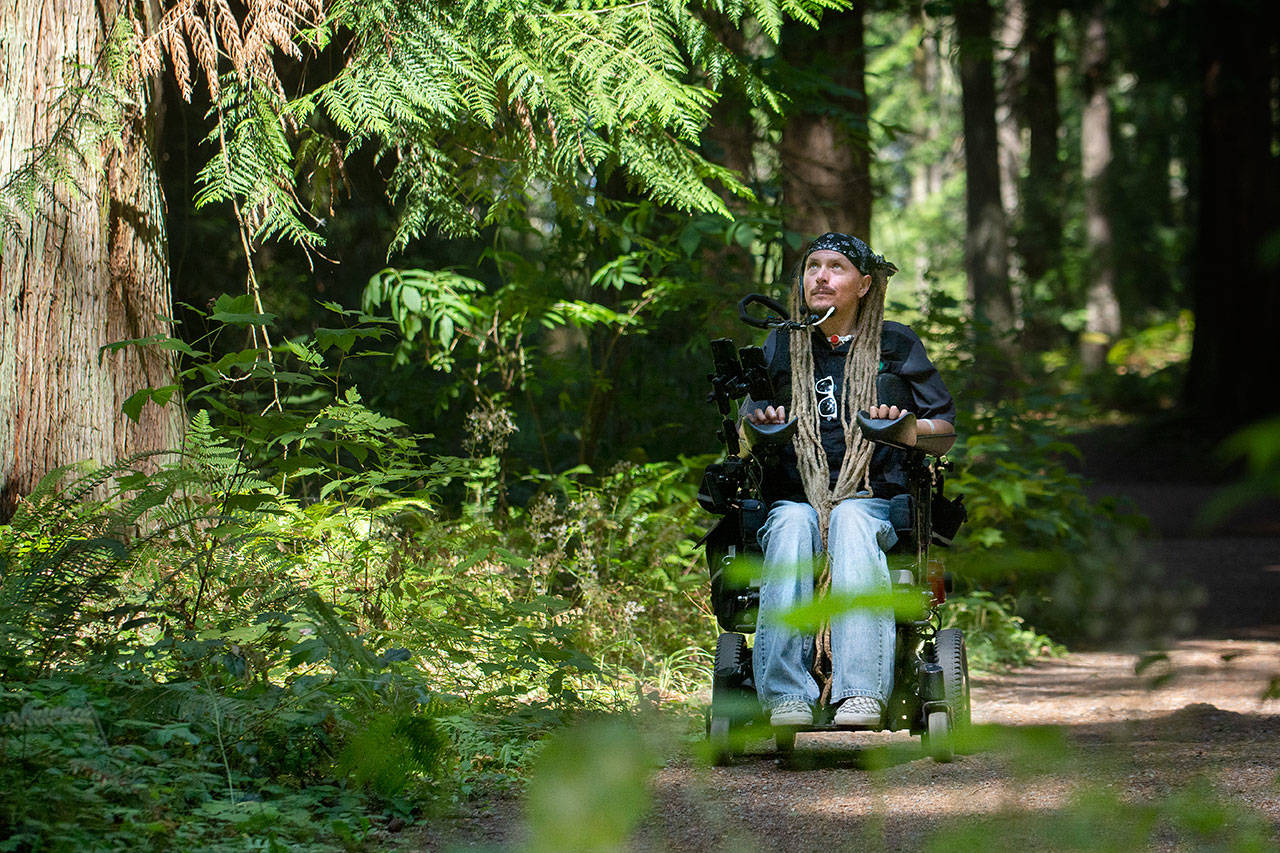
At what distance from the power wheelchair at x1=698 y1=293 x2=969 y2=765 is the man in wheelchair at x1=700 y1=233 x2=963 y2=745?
0.01 m

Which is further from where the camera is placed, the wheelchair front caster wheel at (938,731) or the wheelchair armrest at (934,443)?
the wheelchair armrest at (934,443)

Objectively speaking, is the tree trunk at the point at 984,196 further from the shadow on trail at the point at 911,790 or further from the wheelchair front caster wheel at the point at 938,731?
the wheelchair front caster wheel at the point at 938,731

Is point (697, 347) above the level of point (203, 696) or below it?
above

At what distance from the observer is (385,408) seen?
7340 mm

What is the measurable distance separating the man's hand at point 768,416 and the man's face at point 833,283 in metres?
0.48

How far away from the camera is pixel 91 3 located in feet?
17.5

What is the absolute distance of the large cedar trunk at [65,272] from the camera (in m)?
5.28

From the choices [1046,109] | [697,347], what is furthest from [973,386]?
[1046,109]

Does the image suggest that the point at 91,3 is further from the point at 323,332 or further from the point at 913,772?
the point at 913,772

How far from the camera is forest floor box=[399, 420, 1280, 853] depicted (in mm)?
1439

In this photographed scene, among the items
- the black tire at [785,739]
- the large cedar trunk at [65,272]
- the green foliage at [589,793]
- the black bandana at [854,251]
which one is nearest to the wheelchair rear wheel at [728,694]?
the black tire at [785,739]

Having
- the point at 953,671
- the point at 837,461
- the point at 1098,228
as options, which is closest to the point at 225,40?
the point at 837,461

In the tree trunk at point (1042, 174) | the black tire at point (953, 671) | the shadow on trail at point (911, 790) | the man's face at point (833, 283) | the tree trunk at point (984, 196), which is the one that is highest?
the tree trunk at point (1042, 174)

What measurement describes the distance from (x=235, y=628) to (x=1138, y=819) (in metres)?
3.12
